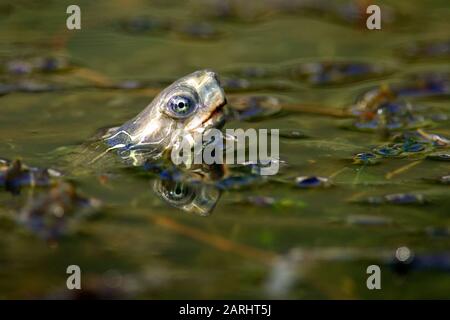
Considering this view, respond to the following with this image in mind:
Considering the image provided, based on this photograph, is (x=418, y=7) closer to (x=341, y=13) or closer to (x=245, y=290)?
(x=341, y=13)

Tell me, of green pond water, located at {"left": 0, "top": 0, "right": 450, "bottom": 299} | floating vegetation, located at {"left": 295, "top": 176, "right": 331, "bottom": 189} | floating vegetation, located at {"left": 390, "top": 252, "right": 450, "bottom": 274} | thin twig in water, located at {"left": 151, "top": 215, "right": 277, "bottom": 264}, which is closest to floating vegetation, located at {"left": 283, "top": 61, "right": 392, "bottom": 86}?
green pond water, located at {"left": 0, "top": 0, "right": 450, "bottom": 299}

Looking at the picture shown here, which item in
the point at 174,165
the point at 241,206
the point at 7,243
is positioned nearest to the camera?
the point at 7,243

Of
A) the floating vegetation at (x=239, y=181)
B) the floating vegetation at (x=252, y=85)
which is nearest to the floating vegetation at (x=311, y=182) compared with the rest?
the floating vegetation at (x=239, y=181)

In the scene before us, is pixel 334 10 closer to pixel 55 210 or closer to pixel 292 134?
pixel 292 134

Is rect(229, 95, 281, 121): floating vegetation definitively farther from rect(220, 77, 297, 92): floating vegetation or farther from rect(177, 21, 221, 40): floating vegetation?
rect(177, 21, 221, 40): floating vegetation

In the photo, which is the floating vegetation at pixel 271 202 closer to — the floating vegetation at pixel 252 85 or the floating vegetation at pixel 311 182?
the floating vegetation at pixel 311 182
